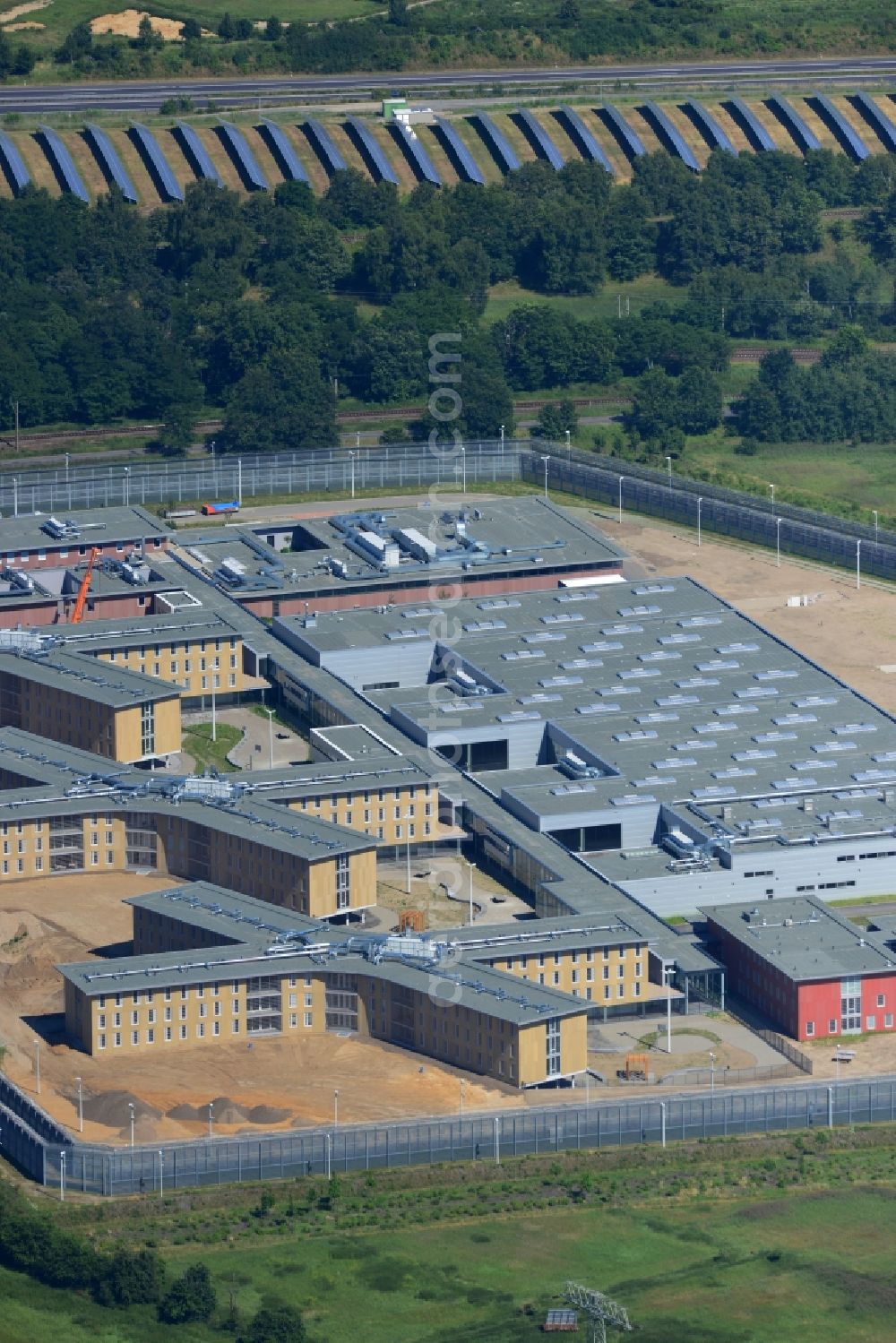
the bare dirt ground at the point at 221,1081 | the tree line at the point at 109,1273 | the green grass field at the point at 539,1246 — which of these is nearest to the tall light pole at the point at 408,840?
the bare dirt ground at the point at 221,1081

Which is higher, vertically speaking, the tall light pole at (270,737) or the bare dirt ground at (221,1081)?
the tall light pole at (270,737)

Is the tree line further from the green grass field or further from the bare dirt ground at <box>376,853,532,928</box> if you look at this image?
the bare dirt ground at <box>376,853,532,928</box>

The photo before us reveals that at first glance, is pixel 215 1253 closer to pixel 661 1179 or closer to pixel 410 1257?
pixel 410 1257

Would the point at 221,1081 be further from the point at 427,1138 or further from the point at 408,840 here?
the point at 408,840

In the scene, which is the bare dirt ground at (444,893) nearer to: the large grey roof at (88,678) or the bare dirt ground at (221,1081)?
the bare dirt ground at (221,1081)

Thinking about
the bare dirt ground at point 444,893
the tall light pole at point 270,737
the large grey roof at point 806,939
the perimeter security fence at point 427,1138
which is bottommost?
the perimeter security fence at point 427,1138

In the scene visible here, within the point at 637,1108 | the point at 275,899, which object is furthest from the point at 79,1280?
the point at 275,899

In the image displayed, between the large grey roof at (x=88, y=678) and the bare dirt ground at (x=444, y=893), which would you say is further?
the large grey roof at (x=88, y=678)

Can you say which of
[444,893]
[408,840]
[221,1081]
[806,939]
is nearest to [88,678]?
[408,840]

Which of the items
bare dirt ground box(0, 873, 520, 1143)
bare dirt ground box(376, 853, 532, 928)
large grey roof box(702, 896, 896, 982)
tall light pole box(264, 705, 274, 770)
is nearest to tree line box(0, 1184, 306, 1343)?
bare dirt ground box(0, 873, 520, 1143)
